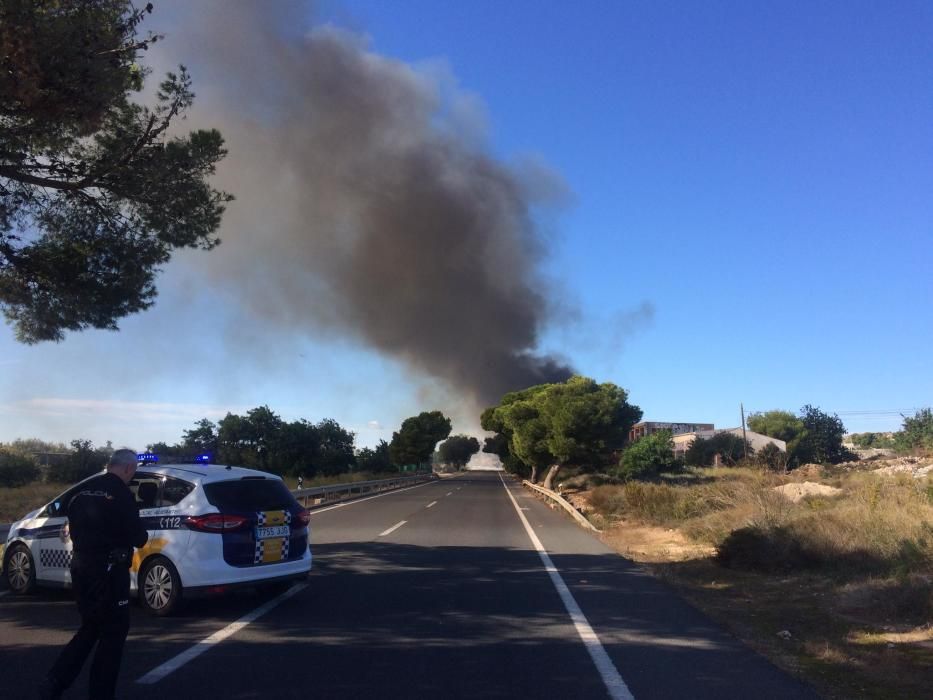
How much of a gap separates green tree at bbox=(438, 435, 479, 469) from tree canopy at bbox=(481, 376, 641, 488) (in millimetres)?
91419

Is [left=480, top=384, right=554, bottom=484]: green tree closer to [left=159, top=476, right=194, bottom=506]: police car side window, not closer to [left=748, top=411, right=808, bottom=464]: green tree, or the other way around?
[left=748, top=411, right=808, bottom=464]: green tree

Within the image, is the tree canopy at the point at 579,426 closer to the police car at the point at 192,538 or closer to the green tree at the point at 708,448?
the green tree at the point at 708,448

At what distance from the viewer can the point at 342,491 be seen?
3462 cm

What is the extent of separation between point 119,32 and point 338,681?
793 cm

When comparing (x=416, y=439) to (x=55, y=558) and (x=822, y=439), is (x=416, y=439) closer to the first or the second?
(x=822, y=439)

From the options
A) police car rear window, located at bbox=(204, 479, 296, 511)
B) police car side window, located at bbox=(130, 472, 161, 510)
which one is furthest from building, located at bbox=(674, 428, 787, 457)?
police car side window, located at bbox=(130, 472, 161, 510)

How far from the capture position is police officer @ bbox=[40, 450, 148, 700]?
177 inches

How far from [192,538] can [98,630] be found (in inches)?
107

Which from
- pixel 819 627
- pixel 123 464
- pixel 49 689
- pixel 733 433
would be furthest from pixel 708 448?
pixel 49 689

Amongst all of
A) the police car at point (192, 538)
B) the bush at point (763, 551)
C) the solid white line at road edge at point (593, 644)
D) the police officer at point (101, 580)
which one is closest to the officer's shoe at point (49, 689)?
the police officer at point (101, 580)

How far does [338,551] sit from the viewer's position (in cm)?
1316

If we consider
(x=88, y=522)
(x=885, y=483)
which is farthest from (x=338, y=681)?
(x=885, y=483)

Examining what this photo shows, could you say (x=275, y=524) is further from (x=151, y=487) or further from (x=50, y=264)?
(x=50, y=264)

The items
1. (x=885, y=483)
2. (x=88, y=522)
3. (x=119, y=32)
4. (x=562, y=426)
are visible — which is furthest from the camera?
(x=562, y=426)
